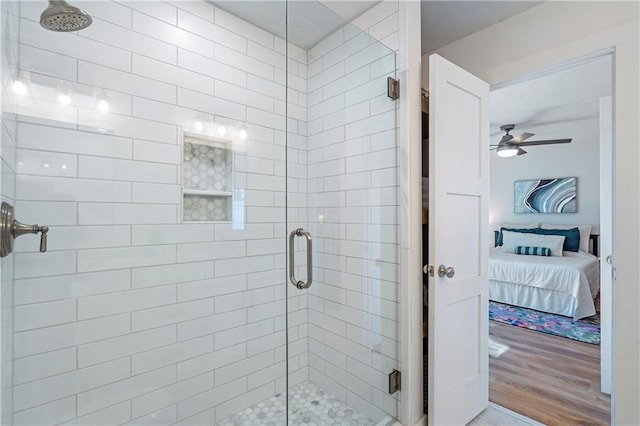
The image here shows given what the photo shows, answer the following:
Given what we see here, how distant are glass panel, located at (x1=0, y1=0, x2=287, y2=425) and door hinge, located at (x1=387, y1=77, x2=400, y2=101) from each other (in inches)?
27.3

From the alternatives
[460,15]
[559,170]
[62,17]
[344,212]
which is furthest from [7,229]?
[559,170]

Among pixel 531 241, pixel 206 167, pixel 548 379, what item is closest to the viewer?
pixel 206 167

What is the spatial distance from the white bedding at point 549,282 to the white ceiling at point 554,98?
1.94m

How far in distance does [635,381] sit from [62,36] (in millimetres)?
2985

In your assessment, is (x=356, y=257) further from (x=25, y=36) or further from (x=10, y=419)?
(x=25, y=36)

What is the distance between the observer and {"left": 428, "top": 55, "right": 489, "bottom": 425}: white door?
1677mm

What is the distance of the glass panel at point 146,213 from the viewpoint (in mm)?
1317

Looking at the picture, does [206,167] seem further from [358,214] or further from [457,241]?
[457,241]

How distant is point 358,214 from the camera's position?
187cm

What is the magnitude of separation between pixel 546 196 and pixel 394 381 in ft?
16.2

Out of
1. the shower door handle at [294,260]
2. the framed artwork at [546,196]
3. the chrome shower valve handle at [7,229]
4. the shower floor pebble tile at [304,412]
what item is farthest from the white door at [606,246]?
the framed artwork at [546,196]

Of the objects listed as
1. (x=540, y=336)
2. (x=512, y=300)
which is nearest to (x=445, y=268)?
(x=540, y=336)

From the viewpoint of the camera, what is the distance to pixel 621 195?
1.60 meters

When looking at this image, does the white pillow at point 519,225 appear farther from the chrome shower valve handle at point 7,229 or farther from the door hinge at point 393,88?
the chrome shower valve handle at point 7,229
